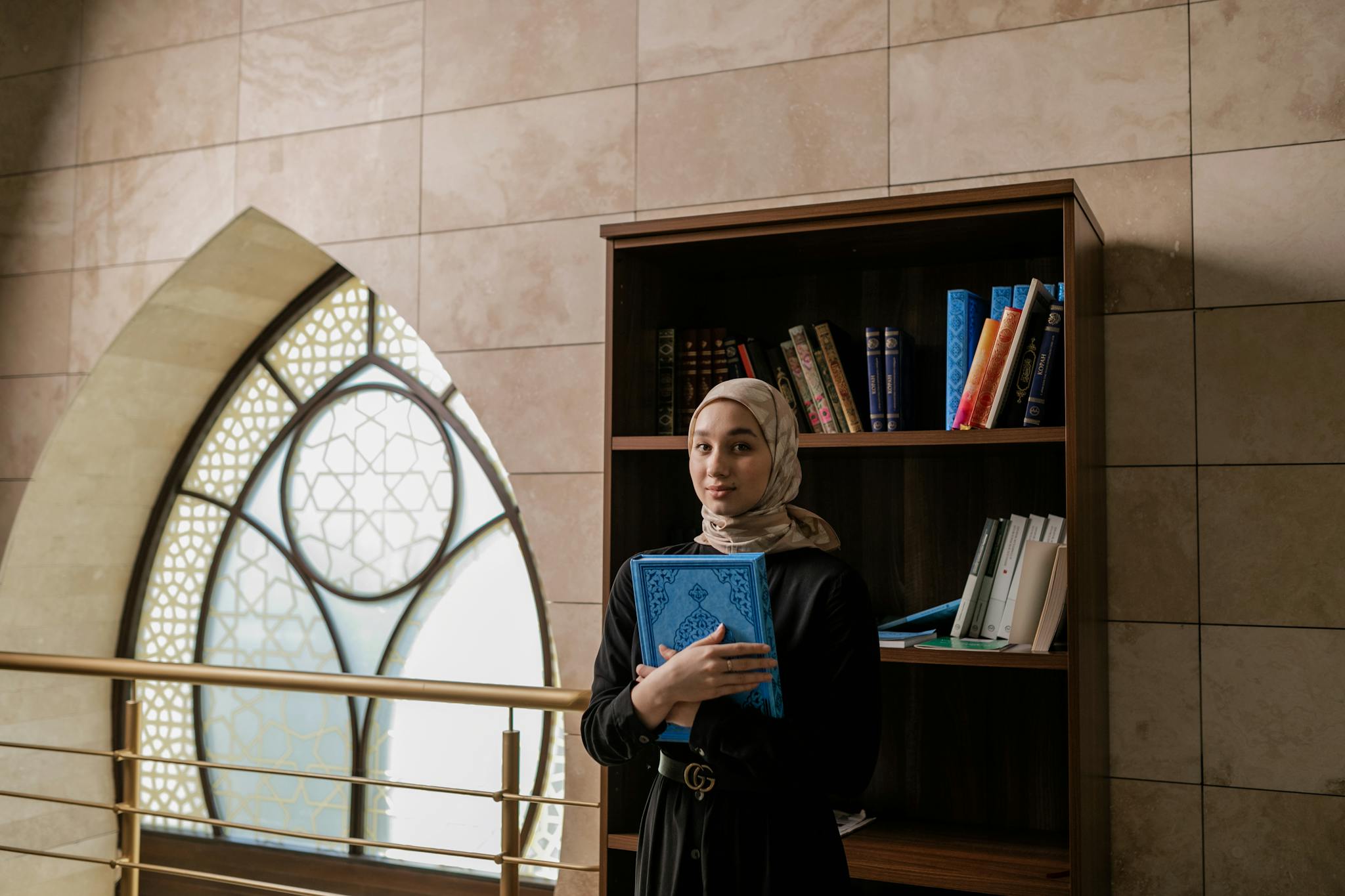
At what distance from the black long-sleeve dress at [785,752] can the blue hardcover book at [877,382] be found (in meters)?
0.60

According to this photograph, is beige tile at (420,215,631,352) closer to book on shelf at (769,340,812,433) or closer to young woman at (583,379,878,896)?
book on shelf at (769,340,812,433)

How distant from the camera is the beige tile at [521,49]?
9.45 ft

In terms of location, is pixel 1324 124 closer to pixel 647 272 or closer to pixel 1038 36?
pixel 1038 36

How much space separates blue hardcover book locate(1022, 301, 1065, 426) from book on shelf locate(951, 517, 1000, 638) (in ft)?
0.78

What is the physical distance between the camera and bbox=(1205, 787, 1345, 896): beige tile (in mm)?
2148

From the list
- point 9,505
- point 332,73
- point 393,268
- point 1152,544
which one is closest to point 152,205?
point 332,73

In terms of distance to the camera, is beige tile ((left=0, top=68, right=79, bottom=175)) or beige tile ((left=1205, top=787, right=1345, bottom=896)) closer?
beige tile ((left=1205, top=787, right=1345, bottom=896))

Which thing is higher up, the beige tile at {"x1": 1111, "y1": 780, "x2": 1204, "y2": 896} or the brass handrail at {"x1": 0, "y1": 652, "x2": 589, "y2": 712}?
the brass handrail at {"x1": 0, "y1": 652, "x2": 589, "y2": 712}

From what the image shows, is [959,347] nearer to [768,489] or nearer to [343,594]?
[768,489]

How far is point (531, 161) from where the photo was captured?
2945mm

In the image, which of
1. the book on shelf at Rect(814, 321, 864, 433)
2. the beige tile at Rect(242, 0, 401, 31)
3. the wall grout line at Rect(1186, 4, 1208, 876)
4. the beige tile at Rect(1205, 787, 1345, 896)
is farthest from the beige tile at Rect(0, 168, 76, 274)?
the beige tile at Rect(1205, 787, 1345, 896)

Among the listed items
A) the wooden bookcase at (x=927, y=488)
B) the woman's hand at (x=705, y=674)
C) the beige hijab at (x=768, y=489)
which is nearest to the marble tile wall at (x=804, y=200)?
the wooden bookcase at (x=927, y=488)

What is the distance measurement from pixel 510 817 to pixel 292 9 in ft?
7.73

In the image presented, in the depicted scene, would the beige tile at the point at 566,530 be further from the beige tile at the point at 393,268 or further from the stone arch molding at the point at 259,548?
the stone arch molding at the point at 259,548
